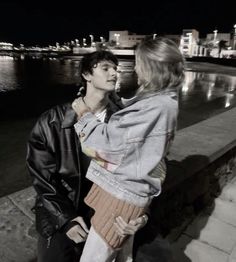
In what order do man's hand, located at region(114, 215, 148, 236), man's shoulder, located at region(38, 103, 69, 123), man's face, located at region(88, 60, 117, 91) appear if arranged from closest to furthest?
man's hand, located at region(114, 215, 148, 236)
man's shoulder, located at region(38, 103, 69, 123)
man's face, located at region(88, 60, 117, 91)

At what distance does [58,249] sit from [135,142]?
3.40 ft

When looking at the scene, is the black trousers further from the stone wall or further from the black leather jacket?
the stone wall

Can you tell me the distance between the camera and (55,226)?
1.98 metres

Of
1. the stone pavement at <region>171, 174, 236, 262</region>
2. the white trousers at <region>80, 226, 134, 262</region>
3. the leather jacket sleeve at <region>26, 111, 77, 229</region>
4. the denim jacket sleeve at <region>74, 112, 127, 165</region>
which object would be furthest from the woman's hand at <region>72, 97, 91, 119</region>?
the stone pavement at <region>171, 174, 236, 262</region>

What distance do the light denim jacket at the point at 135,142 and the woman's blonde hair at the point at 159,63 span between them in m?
0.07

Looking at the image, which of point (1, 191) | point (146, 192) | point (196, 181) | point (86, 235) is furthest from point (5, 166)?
point (146, 192)

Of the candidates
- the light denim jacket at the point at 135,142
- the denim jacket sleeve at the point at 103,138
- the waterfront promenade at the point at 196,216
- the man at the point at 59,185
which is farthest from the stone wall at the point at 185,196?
the denim jacket sleeve at the point at 103,138

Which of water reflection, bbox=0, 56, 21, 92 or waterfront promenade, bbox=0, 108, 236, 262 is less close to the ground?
waterfront promenade, bbox=0, 108, 236, 262

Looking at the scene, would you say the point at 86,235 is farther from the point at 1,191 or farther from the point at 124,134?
the point at 1,191

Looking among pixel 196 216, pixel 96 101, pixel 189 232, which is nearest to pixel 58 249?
pixel 96 101

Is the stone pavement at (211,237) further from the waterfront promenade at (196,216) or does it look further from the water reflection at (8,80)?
the water reflection at (8,80)

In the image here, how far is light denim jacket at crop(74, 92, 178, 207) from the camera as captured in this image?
1478 mm

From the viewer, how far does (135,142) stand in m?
1.48

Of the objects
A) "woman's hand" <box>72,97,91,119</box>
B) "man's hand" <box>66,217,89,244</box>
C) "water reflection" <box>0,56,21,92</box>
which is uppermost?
"woman's hand" <box>72,97,91,119</box>
